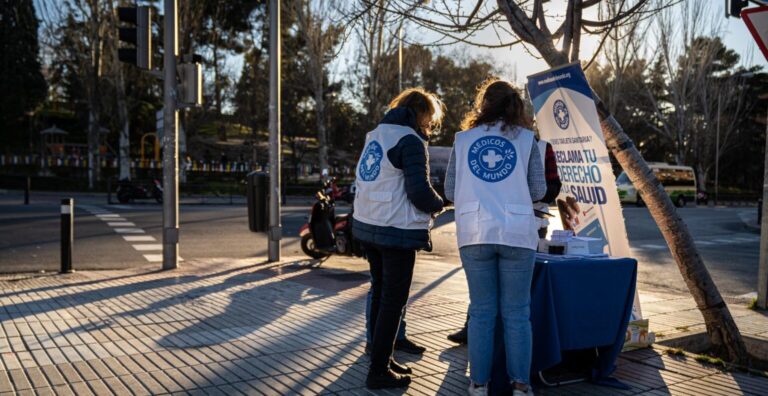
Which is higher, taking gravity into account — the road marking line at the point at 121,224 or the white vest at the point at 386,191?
the white vest at the point at 386,191

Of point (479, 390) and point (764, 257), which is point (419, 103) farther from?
point (764, 257)

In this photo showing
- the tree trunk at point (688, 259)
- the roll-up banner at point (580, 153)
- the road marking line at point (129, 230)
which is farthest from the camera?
the road marking line at point (129, 230)

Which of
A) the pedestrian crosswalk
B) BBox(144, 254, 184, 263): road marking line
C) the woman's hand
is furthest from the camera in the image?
the pedestrian crosswalk

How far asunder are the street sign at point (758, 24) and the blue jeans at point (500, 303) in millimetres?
2992

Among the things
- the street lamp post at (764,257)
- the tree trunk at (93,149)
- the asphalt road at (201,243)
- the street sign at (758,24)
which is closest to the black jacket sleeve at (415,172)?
the street sign at (758,24)

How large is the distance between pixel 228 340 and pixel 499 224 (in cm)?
265

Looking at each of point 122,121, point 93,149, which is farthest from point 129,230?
point 122,121

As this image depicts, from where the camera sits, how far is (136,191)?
25.8m

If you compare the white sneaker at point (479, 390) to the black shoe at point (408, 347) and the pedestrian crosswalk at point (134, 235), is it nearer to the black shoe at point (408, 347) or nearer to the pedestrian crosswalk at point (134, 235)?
the black shoe at point (408, 347)

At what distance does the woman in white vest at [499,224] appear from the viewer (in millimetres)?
3621

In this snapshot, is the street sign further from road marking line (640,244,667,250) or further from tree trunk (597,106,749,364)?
road marking line (640,244,667,250)

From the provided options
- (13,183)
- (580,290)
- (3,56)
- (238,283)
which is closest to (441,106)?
(580,290)

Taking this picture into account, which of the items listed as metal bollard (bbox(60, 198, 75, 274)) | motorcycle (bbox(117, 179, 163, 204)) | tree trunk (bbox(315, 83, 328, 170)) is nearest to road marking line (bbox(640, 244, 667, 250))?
metal bollard (bbox(60, 198, 75, 274))

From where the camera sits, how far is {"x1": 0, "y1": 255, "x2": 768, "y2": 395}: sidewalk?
13.6ft
